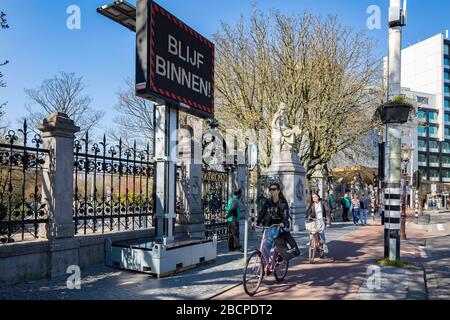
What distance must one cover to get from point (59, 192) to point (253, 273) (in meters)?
3.90

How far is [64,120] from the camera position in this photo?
7.74 metres

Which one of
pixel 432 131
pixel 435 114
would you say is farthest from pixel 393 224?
pixel 435 114

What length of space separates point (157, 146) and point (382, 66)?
69.5 ft

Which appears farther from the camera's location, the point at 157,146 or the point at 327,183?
the point at 327,183

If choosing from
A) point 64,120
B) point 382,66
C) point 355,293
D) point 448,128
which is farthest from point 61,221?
point 448,128

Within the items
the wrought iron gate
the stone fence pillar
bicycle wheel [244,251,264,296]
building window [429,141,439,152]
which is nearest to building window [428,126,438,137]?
building window [429,141,439,152]

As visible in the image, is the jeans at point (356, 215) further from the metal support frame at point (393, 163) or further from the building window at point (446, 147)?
the building window at point (446, 147)

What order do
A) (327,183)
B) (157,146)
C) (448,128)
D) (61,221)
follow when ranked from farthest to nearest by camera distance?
(448,128)
(327,183)
(157,146)
(61,221)

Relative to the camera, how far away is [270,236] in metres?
7.59

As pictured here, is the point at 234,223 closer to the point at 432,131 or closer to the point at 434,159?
the point at 434,159

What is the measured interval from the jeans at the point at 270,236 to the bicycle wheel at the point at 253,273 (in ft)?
1.46

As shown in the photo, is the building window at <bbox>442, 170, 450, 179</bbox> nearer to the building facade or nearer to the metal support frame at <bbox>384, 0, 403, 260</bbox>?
the building facade

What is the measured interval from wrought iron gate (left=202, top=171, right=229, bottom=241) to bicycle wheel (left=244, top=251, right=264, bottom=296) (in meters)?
5.41
